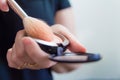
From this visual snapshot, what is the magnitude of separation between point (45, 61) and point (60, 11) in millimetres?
199

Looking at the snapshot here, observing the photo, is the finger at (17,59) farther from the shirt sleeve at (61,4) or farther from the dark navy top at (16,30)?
the shirt sleeve at (61,4)

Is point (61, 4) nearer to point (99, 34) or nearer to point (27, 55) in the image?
point (27, 55)

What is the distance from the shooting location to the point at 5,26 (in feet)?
1.34

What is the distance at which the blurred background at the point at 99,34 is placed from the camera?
2.82 feet

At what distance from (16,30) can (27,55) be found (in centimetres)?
10

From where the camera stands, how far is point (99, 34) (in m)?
0.89

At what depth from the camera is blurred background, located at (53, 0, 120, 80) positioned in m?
0.86

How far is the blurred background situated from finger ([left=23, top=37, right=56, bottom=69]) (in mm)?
554

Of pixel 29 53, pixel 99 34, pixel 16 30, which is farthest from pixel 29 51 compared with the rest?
pixel 99 34

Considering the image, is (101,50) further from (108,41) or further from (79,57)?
(79,57)

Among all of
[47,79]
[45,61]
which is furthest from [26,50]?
[47,79]

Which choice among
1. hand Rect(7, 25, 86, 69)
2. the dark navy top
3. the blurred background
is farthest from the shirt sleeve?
the blurred background

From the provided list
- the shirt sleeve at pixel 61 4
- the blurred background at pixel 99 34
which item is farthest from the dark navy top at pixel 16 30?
the blurred background at pixel 99 34

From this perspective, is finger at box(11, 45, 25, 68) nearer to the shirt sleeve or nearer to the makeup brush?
the makeup brush
